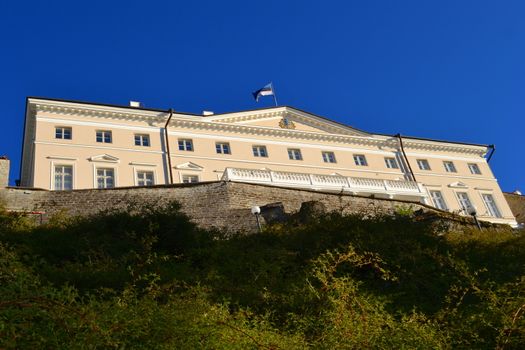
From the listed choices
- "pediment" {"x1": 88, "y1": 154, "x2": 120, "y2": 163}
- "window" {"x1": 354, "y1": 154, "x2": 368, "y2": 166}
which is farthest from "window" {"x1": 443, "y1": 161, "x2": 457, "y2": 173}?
"pediment" {"x1": 88, "y1": 154, "x2": 120, "y2": 163}

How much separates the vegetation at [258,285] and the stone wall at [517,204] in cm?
2736

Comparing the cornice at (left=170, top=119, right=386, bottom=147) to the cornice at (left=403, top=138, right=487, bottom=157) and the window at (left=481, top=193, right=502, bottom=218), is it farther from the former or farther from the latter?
the window at (left=481, top=193, right=502, bottom=218)

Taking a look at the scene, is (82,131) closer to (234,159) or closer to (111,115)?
(111,115)

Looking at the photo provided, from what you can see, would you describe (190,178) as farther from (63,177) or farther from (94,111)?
(63,177)

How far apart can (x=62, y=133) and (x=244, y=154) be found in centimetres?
1147

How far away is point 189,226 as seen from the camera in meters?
17.9

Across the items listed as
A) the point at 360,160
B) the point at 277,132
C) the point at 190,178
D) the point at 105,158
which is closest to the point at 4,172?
the point at 105,158

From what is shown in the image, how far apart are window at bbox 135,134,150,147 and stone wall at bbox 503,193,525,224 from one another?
3002cm

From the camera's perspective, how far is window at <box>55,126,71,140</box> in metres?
30.9

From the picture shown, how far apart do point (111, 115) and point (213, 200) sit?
13014 millimetres

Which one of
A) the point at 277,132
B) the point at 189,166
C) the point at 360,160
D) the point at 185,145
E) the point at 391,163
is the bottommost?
the point at 189,166

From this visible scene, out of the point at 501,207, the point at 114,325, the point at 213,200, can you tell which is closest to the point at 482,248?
the point at 213,200

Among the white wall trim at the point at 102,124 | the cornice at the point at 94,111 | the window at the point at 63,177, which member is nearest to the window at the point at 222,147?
the white wall trim at the point at 102,124

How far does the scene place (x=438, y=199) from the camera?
131ft
